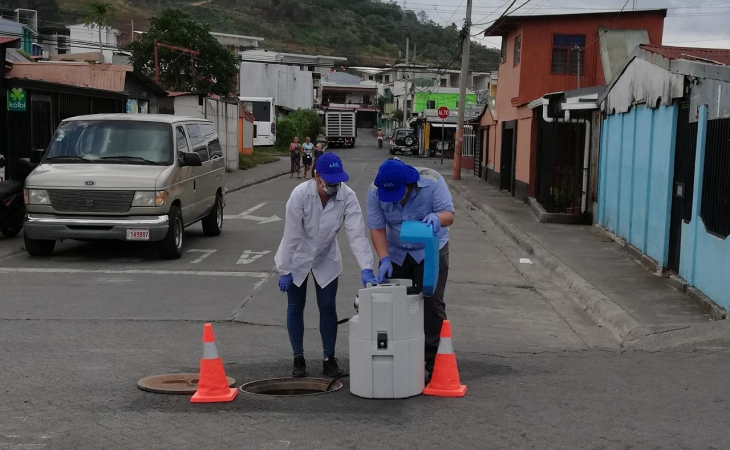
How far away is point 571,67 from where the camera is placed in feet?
103

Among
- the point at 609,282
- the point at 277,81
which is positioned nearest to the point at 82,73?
the point at 609,282

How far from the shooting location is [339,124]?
7838cm

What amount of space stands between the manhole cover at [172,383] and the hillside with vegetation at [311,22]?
441 ft

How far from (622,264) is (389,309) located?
8.56 m

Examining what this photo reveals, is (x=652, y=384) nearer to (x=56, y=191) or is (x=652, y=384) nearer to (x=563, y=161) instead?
(x=56, y=191)

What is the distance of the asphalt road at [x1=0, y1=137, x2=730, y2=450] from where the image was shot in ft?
18.7

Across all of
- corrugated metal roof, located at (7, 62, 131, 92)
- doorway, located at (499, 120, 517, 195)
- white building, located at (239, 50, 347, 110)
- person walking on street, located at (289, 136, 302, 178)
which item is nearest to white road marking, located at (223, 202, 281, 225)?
corrugated metal roof, located at (7, 62, 131, 92)

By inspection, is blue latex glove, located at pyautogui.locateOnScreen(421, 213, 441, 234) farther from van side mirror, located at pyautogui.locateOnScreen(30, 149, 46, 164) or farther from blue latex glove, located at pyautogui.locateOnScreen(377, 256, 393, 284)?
van side mirror, located at pyautogui.locateOnScreen(30, 149, 46, 164)

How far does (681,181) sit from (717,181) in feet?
6.55

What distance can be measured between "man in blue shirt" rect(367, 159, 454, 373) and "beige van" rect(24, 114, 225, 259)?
726 centimetres

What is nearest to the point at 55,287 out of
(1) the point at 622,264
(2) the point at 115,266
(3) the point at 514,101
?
(2) the point at 115,266

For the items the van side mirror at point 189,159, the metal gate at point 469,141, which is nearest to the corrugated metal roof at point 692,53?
the van side mirror at point 189,159

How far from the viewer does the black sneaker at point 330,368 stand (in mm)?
7277

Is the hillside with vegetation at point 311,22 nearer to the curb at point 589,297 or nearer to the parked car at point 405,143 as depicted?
the parked car at point 405,143
